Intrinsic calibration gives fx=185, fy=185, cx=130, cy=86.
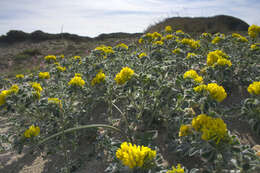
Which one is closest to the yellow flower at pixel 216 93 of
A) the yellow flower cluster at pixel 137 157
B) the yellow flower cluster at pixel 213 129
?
the yellow flower cluster at pixel 213 129

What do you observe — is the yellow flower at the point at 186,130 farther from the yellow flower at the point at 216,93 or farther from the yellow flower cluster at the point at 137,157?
the yellow flower cluster at the point at 137,157

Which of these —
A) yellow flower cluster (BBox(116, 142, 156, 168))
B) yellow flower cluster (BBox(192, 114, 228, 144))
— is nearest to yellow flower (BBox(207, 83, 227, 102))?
yellow flower cluster (BBox(192, 114, 228, 144))

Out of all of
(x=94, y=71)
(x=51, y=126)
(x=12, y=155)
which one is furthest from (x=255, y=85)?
(x=12, y=155)

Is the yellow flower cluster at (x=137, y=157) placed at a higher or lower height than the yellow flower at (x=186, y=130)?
lower

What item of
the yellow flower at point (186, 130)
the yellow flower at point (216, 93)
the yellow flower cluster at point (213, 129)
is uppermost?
the yellow flower at point (216, 93)

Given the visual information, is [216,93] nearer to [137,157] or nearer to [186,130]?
[186,130]

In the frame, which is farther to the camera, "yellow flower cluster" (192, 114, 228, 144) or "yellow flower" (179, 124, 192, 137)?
"yellow flower" (179, 124, 192, 137)

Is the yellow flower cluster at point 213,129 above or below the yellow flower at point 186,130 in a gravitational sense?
above

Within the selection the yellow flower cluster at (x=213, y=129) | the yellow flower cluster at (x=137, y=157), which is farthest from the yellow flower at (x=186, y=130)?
the yellow flower cluster at (x=137, y=157)

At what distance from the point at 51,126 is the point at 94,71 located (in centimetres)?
123

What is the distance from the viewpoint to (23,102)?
2734mm

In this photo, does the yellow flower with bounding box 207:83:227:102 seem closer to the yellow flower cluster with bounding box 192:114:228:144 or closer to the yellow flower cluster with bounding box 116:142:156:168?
the yellow flower cluster with bounding box 192:114:228:144

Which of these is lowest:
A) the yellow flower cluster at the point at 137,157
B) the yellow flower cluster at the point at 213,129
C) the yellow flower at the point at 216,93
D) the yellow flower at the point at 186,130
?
the yellow flower cluster at the point at 137,157

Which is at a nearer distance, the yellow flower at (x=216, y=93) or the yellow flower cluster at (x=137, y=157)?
A: the yellow flower cluster at (x=137, y=157)
